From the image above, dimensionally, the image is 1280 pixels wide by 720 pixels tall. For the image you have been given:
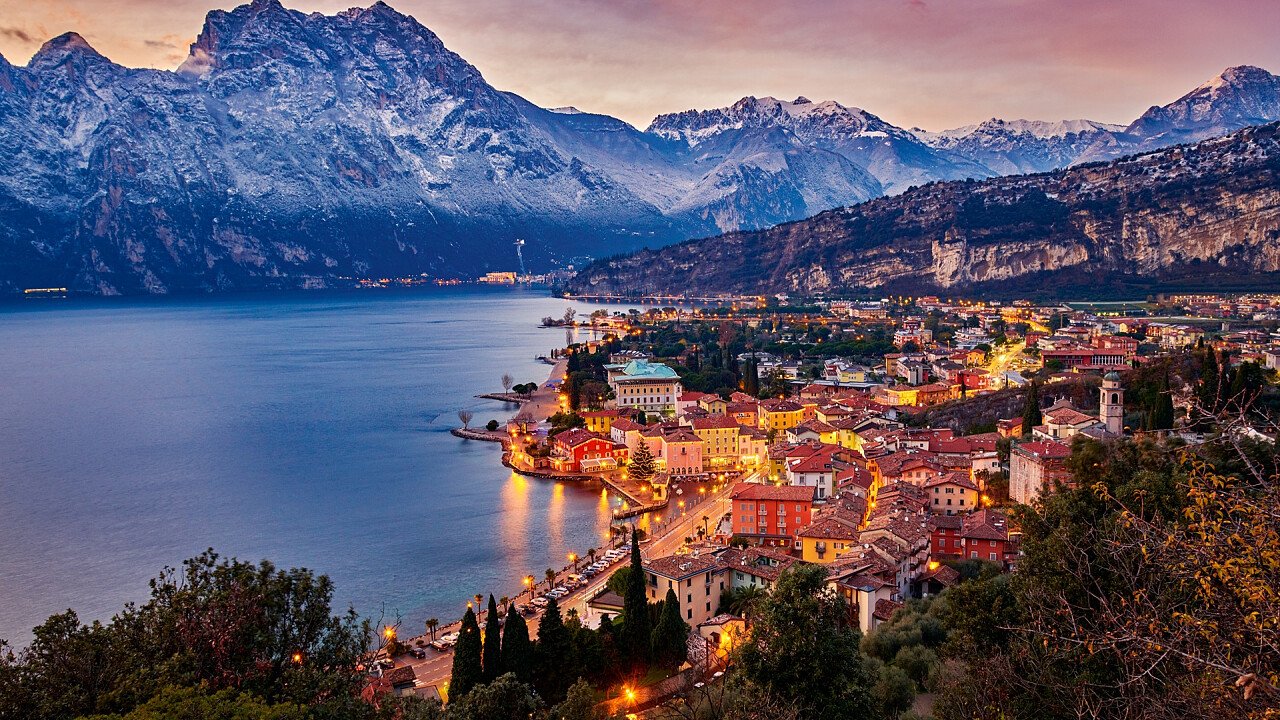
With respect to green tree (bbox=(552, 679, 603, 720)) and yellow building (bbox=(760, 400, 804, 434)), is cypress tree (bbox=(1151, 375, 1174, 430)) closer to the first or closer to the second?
yellow building (bbox=(760, 400, 804, 434))

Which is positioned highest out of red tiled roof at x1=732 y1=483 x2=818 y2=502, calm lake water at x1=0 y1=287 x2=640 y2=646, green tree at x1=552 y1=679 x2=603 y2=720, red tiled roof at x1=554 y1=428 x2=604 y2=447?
green tree at x1=552 y1=679 x2=603 y2=720

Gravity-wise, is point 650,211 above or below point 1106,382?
above

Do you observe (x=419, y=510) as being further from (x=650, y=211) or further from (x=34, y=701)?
(x=650, y=211)

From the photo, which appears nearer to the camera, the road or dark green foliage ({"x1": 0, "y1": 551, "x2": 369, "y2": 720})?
dark green foliage ({"x1": 0, "y1": 551, "x2": 369, "y2": 720})

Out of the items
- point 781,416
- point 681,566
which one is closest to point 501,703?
point 681,566

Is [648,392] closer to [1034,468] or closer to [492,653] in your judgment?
[1034,468]

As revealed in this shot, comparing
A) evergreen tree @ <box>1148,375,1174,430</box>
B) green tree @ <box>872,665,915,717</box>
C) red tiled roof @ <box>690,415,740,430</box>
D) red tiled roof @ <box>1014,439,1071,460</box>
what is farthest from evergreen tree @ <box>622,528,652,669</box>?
red tiled roof @ <box>690,415,740,430</box>

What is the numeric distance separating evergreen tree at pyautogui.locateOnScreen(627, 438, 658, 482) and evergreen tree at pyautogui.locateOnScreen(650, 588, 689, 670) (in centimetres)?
1183

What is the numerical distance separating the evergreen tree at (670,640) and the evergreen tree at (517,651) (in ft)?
5.92

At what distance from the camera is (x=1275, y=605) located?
2.85m

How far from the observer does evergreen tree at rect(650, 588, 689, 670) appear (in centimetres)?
1166

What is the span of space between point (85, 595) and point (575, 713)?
11747mm

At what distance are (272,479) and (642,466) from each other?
9.95 meters

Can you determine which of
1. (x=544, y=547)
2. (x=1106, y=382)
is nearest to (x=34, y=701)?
(x=544, y=547)
